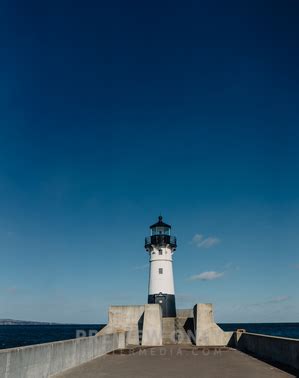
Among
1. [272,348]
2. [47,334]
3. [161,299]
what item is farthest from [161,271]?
[47,334]

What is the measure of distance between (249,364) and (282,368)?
1430 millimetres

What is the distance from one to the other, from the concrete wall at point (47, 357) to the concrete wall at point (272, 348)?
6.15 metres

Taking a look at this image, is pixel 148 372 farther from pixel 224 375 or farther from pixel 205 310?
pixel 205 310

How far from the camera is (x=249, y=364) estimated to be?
12.7 m

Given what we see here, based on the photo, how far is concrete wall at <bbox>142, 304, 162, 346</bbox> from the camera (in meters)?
21.1

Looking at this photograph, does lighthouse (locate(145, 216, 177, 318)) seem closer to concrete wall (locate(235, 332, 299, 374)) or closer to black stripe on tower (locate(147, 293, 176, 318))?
black stripe on tower (locate(147, 293, 176, 318))

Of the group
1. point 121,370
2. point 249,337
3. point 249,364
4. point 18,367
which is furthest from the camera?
point 249,337

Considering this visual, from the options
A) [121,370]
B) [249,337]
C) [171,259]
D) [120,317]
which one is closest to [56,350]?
[121,370]

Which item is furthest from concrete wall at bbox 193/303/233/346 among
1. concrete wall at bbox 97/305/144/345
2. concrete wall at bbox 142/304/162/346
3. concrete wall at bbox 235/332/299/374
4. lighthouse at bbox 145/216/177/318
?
lighthouse at bbox 145/216/177/318

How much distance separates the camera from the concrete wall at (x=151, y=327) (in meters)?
21.1

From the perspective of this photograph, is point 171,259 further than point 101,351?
Yes

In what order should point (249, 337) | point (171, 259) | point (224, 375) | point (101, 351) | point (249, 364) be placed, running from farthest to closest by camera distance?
point (171, 259) → point (249, 337) → point (101, 351) → point (249, 364) → point (224, 375)

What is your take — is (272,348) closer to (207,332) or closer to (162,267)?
(207,332)

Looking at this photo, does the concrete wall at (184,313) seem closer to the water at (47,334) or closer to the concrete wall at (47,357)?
the water at (47,334)
